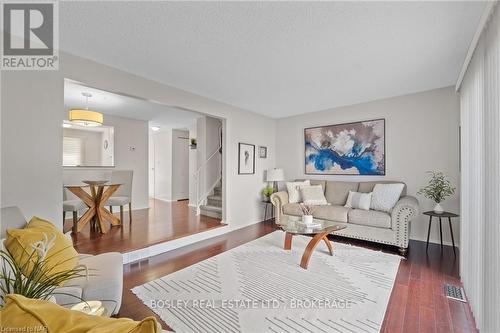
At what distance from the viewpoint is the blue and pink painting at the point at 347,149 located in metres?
4.16

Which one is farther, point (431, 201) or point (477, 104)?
point (431, 201)

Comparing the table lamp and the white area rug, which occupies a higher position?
the table lamp

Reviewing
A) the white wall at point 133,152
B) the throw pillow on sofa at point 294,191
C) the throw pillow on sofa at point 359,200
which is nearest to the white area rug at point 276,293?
the throw pillow on sofa at point 359,200

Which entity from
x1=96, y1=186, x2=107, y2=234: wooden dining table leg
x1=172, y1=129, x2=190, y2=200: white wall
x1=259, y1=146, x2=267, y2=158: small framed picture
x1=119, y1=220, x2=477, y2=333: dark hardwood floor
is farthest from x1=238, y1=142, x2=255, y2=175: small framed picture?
x1=172, y1=129, x2=190, y2=200: white wall

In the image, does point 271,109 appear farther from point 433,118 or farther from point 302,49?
point 433,118

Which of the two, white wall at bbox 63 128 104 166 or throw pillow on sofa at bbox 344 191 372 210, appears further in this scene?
white wall at bbox 63 128 104 166

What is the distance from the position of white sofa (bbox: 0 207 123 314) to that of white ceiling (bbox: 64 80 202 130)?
7.23ft

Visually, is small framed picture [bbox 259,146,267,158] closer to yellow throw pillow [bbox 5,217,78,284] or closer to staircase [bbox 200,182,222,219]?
staircase [bbox 200,182,222,219]

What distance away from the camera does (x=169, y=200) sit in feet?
24.3

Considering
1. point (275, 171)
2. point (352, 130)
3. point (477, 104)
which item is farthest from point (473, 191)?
point (275, 171)

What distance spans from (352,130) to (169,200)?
18.8ft

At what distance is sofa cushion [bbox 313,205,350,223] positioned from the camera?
146 inches

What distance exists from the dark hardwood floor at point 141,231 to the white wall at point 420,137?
3.13 meters

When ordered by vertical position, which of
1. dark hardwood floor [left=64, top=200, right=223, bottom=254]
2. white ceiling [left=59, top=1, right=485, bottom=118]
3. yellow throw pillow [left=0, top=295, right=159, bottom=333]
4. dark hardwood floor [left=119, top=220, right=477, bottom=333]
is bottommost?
dark hardwood floor [left=119, top=220, right=477, bottom=333]
